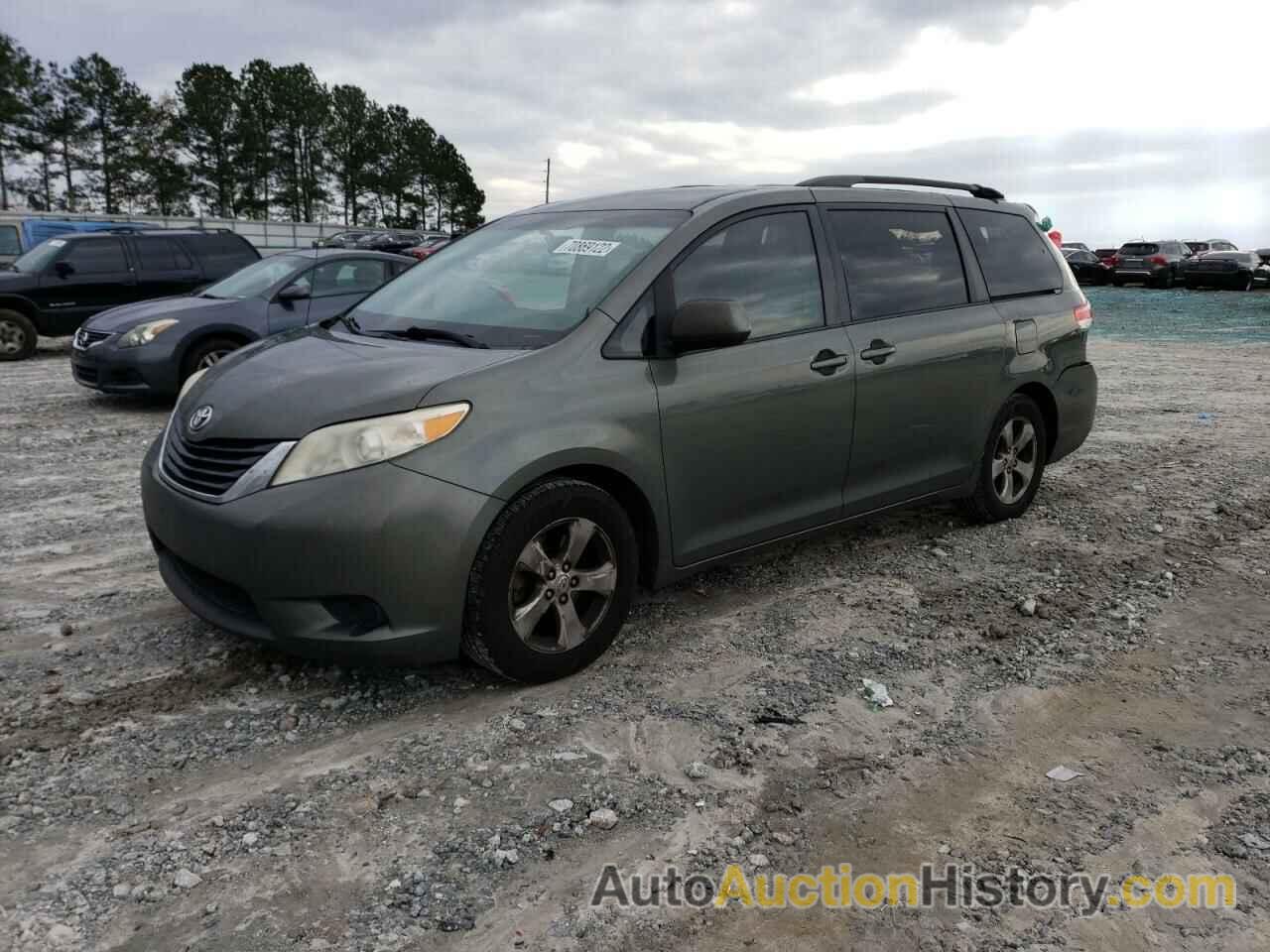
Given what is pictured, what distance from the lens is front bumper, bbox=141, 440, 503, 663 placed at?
3.26 metres

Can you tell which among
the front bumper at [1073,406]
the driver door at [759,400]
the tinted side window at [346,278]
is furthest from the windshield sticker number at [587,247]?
the tinted side window at [346,278]

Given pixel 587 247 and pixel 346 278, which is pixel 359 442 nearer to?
pixel 587 247

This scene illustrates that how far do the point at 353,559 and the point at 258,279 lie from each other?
8027 millimetres

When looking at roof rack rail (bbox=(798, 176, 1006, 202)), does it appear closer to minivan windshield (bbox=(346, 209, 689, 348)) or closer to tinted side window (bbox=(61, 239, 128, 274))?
minivan windshield (bbox=(346, 209, 689, 348))

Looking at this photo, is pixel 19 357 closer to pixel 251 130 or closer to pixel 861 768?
pixel 861 768

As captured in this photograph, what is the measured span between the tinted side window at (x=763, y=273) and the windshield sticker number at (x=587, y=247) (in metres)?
0.32

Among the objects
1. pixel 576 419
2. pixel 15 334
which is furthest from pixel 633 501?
pixel 15 334

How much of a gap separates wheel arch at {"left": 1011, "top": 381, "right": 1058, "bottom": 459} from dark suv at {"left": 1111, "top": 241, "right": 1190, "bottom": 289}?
117ft

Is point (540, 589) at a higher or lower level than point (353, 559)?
lower

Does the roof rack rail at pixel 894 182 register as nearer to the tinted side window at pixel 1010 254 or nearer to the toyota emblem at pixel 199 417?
the tinted side window at pixel 1010 254

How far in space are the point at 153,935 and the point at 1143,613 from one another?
4032mm

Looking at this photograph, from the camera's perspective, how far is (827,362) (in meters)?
4.48

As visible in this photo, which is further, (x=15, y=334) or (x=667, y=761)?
(x=15, y=334)

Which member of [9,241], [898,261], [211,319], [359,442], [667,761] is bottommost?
[667,761]
